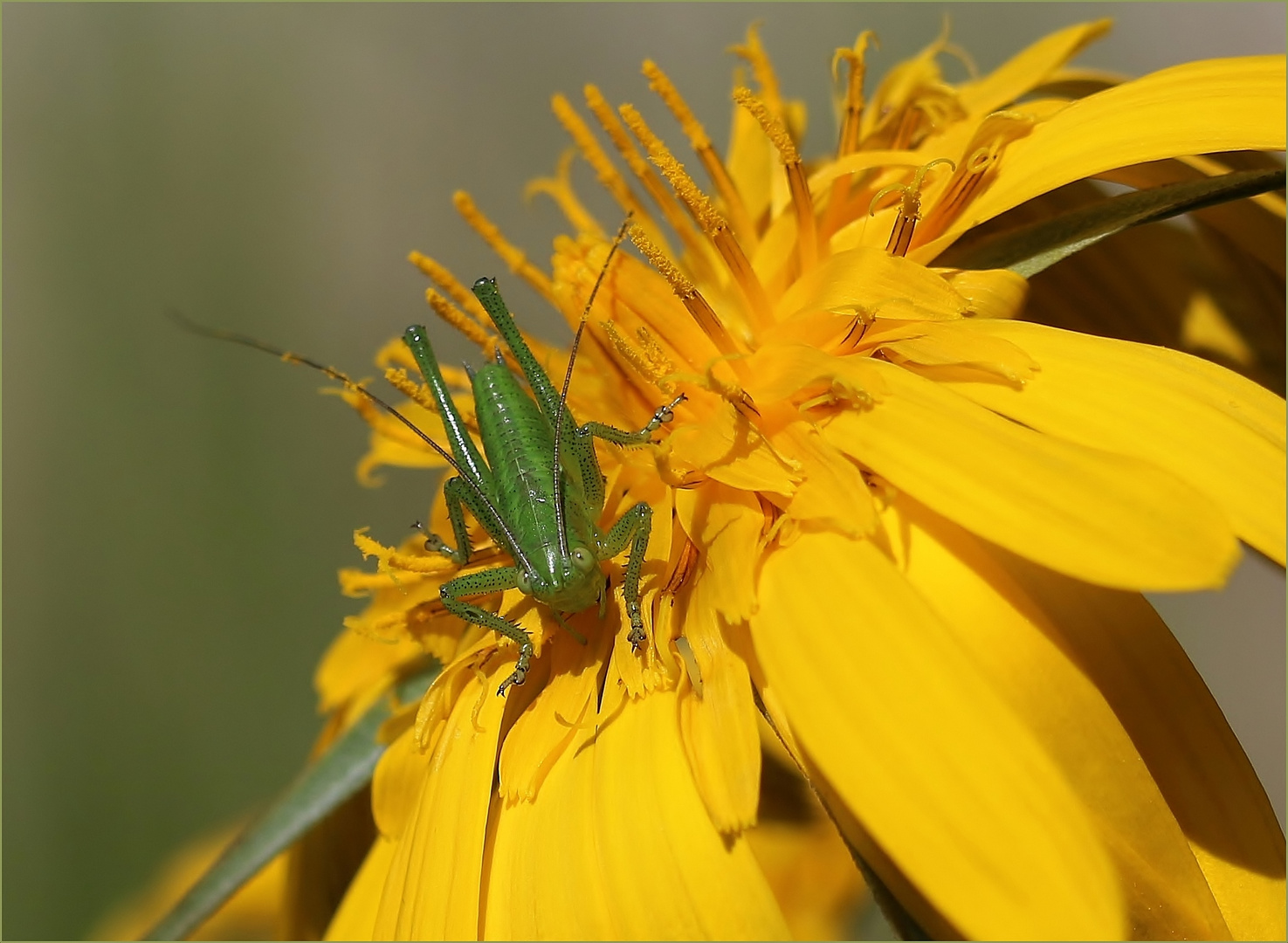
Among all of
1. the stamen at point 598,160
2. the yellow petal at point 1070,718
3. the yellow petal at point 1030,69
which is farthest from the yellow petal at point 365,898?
the yellow petal at point 1030,69

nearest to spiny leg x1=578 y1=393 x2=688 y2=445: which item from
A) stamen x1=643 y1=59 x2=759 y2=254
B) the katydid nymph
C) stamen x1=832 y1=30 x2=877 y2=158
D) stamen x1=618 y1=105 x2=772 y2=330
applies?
the katydid nymph

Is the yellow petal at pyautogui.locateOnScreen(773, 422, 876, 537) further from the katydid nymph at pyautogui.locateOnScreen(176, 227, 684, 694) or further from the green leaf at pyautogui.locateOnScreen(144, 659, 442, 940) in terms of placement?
the green leaf at pyautogui.locateOnScreen(144, 659, 442, 940)

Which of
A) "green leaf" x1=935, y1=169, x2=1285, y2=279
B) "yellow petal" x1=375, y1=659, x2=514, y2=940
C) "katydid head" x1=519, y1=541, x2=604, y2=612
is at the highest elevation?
"katydid head" x1=519, y1=541, x2=604, y2=612

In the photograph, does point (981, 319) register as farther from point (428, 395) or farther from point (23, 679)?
point (23, 679)

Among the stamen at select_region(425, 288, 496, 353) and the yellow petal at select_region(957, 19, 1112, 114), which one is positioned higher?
the stamen at select_region(425, 288, 496, 353)

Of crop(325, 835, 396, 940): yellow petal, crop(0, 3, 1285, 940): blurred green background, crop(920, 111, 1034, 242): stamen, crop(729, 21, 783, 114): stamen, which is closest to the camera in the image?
crop(920, 111, 1034, 242): stamen

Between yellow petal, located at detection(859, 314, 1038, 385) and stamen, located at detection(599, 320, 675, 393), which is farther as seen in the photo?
stamen, located at detection(599, 320, 675, 393)

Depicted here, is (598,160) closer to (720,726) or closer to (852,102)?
(852,102)

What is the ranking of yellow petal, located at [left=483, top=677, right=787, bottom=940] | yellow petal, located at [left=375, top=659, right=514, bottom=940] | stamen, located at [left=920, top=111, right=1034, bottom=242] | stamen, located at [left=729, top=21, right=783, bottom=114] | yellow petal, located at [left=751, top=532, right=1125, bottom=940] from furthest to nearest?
stamen, located at [left=729, top=21, right=783, bottom=114] < stamen, located at [left=920, top=111, right=1034, bottom=242] < yellow petal, located at [left=375, top=659, right=514, bottom=940] < yellow petal, located at [left=483, top=677, right=787, bottom=940] < yellow petal, located at [left=751, top=532, right=1125, bottom=940]
